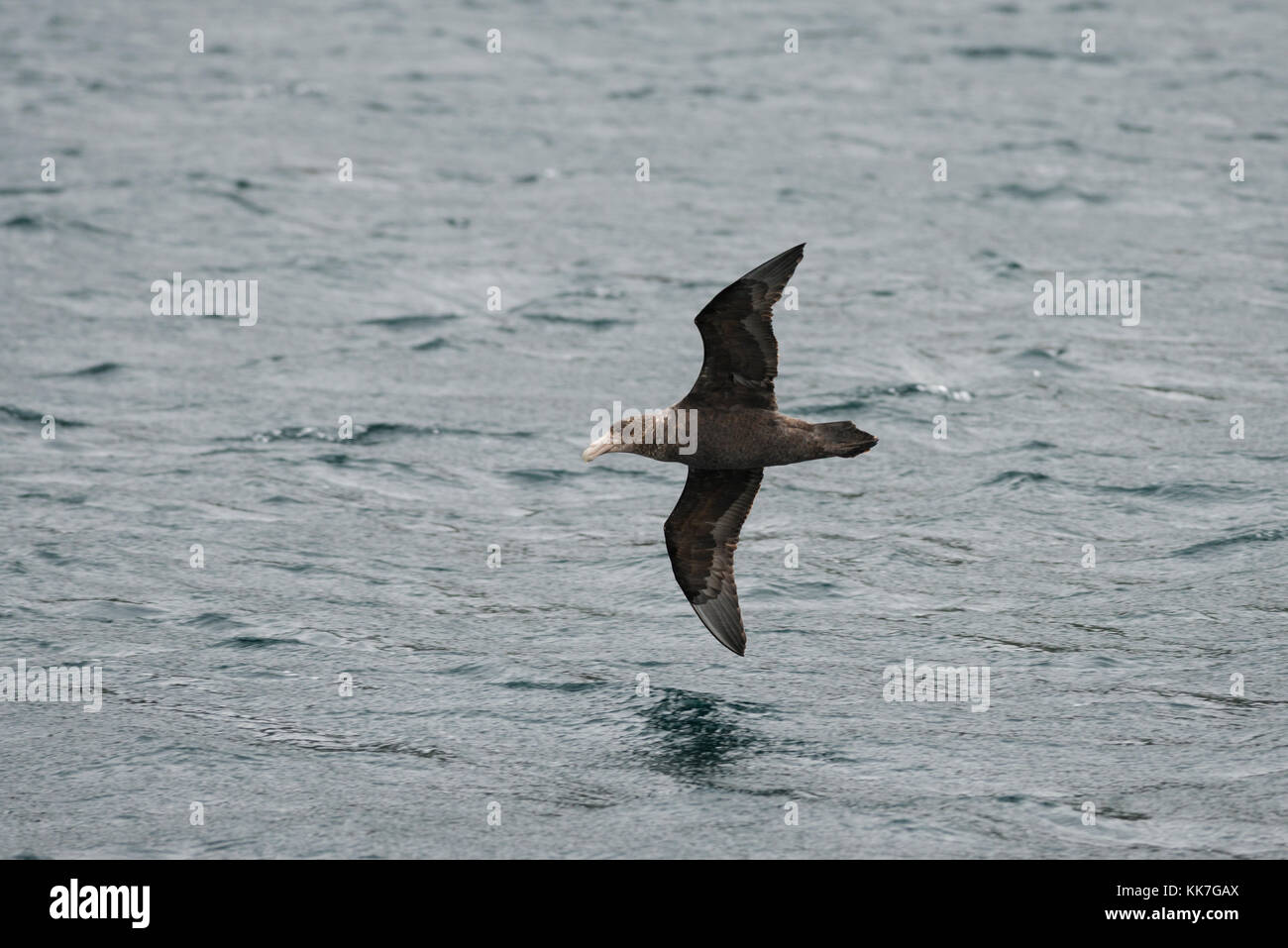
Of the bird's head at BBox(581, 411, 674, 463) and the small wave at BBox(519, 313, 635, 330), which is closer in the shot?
the bird's head at BBox(581, 411, 674, 463)

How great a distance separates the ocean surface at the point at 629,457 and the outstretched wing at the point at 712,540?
0.73 meters

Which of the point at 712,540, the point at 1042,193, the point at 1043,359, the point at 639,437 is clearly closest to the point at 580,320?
the point at 1043,359

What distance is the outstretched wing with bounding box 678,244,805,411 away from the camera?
12422 millimetres

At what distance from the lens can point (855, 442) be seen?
41.7 feet

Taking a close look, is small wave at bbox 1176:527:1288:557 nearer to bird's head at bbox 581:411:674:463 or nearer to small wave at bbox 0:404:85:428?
bird's head at bbox 581:411:674:463

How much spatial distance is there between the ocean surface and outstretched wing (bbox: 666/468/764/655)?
73 cm

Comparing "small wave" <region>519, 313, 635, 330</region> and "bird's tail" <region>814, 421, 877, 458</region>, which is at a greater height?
"small wave" <region>519, 313, 635, 330</region>

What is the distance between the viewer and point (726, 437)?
1312cm

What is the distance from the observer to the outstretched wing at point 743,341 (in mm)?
12422

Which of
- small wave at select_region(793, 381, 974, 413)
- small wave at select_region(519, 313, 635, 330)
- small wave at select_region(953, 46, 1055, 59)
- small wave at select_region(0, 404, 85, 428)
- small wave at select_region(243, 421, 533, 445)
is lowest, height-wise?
small wave at select_region(243, 421, 533, 445)

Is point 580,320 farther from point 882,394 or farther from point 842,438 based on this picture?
point 842,438

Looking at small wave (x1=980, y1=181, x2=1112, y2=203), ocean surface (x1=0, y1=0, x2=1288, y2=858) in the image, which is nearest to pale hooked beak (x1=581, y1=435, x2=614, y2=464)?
ocean surface (x1=0, y1=0, x2=1288, y2=858)

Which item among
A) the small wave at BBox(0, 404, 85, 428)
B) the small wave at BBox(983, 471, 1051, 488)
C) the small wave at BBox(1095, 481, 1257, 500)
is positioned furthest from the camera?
the small wave at BBox(0, 404, 85, 428)
